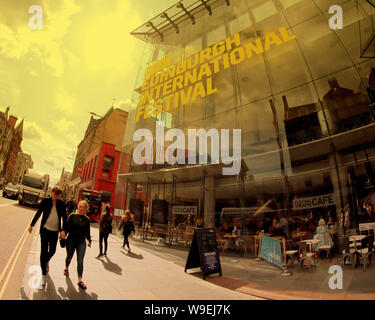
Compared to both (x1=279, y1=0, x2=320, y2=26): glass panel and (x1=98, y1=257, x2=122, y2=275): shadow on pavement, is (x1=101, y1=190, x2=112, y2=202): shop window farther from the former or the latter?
(x1=279, y1=0, x2=320, y2=26): glass panel

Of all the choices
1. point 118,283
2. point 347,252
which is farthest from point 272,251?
point 118,283

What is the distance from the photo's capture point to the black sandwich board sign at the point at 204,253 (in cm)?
635

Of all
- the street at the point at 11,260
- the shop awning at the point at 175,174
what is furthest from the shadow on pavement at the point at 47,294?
the shop awning at the point at 175,174

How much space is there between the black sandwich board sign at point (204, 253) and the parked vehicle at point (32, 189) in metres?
17.4

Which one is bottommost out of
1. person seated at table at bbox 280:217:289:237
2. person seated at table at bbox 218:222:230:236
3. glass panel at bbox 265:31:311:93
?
person seated at table at bbox 218:222:230:236

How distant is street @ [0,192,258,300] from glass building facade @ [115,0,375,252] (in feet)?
18.5

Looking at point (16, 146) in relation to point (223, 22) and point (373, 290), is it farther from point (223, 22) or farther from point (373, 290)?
point (373, 290)

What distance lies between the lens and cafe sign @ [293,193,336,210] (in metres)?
8.83

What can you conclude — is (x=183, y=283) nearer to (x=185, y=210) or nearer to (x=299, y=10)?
(x=185, y=210)

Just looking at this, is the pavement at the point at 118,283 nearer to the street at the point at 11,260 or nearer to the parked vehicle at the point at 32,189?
the street at the point at 11,260

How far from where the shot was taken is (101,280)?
4.66m

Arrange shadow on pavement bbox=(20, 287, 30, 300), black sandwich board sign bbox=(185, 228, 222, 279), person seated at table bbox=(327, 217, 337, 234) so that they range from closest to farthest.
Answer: shadow on pavement bbox=(20, 287, 30, 300) < black sandwich board sign bbox=(185, 228, 222, 279) < person seated at table bbox=(327, 217, 337, 234)

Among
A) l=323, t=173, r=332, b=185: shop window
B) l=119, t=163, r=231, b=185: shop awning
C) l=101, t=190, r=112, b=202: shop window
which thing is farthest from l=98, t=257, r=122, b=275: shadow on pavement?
l=101, t=190, r=112, b=202: shop window

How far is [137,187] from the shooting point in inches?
678
